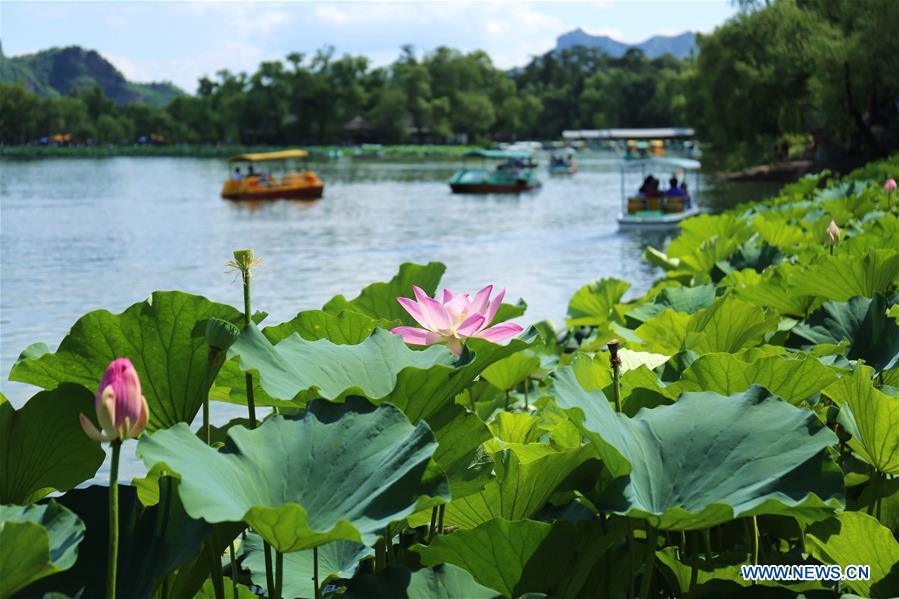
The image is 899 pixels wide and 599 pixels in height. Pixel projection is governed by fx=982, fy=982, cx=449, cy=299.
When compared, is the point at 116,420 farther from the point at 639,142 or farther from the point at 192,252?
the point at 639,142

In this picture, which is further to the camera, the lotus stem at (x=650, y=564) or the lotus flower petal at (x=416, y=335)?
the lotus flower petal at (x=416, y=335)

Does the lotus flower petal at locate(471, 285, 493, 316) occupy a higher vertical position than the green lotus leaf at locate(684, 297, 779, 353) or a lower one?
higher

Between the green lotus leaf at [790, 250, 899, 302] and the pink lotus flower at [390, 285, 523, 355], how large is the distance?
121 centimetres

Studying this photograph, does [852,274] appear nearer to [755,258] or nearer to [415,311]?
[755,258]

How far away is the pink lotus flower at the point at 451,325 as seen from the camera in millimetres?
1372

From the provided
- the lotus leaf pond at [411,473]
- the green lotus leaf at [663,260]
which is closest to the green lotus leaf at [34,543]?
the lotus leaf pond at [411,473]

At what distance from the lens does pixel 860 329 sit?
1.91m

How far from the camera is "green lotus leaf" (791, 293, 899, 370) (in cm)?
182

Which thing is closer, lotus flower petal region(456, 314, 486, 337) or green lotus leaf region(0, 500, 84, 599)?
green lotus leaf region(0, 500, 84, 599)

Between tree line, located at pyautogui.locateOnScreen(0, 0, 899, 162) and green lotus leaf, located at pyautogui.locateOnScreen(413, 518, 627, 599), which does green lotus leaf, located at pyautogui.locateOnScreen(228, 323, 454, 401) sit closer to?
green lotus leaf, located at pyautogui.locateOnScreen(413, 518, 627, 599)

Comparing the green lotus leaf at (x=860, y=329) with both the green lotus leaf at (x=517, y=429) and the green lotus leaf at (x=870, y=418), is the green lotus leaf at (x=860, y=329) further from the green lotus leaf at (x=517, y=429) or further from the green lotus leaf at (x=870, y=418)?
the green lotus leaf at (x=517, y=429)

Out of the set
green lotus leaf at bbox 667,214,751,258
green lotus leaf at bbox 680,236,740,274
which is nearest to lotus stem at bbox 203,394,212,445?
green lotus leaf at bbox 680,236,740,274

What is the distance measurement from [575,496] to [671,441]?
0.20 m

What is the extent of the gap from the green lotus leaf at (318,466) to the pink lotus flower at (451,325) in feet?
1.21
